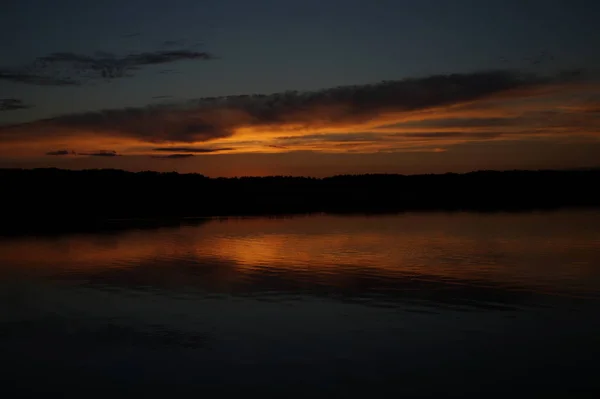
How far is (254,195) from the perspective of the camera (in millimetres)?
80000

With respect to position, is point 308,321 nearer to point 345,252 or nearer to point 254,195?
point 345,252

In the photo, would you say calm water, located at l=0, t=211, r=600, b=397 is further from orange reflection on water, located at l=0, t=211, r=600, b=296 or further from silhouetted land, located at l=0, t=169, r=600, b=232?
silhouetted land, located at l=0, t=169, r=600, b=232

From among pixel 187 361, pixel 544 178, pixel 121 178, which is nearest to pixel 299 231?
pixel 187 361

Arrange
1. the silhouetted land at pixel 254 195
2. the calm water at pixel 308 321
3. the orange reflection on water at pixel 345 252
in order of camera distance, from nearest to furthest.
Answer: the calm water at pixel 308 321, the orange reflection on water at pixel 345 252, the silhouetted land at pixel 254 195

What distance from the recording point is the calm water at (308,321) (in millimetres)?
10195

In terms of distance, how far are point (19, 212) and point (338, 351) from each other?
48673 millimetres

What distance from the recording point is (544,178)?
85000mm

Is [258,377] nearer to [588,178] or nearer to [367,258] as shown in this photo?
[367,258]

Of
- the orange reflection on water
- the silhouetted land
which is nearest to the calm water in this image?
the orange reflection on water

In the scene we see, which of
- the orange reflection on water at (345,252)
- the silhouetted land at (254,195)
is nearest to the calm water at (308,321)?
the orange reflection on water at (345,252)

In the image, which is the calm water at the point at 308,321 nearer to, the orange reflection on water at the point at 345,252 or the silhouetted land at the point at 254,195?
the orange reflection on water at the point at 345,252

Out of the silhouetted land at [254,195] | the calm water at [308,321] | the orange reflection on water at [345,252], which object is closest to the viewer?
the calm water at [308,321]

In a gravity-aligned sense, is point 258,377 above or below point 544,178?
below

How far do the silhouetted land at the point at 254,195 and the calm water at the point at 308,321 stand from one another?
24602mm
